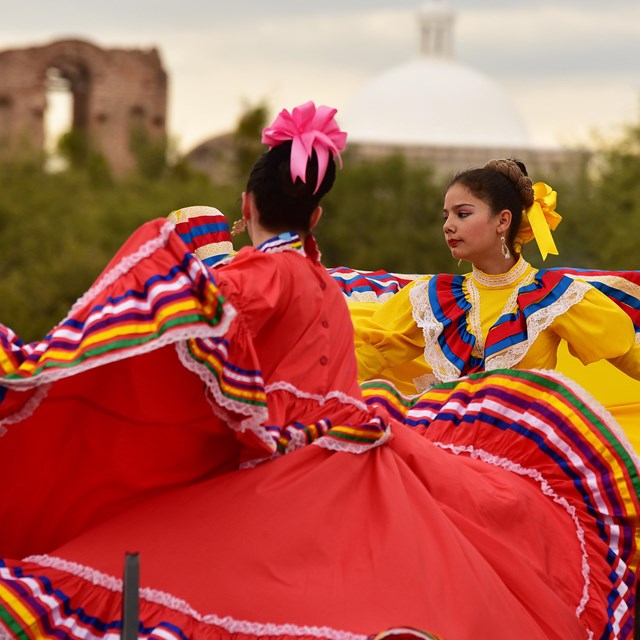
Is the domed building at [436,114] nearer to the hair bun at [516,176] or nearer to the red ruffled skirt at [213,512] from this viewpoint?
the hair bun at [516,176]

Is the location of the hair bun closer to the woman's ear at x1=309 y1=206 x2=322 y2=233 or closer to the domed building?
the woman's ear at x1=309 y1=206 x2=322 y2=233

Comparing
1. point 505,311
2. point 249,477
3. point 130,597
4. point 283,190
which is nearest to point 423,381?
point 505,311

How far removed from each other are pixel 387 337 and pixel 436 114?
44963mm

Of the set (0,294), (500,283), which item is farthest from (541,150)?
(500,283)

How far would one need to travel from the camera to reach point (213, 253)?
585 centimetres

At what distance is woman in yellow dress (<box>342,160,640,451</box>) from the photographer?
18.5ft

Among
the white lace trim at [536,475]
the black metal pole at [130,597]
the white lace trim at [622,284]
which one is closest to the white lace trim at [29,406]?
the black metal pole at [130,597]

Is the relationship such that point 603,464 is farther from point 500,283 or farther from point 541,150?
point 541,150

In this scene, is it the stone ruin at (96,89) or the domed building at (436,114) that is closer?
the domed building at (436,114)

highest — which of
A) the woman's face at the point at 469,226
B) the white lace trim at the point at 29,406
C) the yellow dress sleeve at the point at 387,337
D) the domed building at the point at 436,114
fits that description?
the woman's face at the point at 469,226

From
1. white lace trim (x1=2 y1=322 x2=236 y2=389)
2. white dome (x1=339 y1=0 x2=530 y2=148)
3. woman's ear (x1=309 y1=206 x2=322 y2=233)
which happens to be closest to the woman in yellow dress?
woman's ear (x1=309 y1=206 x2=322 y2=233)

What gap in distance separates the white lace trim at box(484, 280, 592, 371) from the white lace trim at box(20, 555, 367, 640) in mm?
1765

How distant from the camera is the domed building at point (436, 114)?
Result: 155 feet

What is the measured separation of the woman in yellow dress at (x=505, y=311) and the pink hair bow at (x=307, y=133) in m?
1.39
